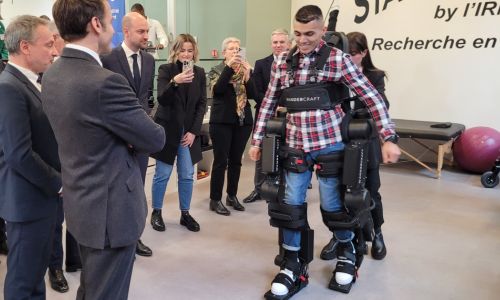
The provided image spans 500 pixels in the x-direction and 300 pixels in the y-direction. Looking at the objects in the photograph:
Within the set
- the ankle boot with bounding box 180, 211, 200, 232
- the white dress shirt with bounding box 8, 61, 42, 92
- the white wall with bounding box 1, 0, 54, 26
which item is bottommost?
the ankle boot with bounding box 180, 211, 200, 232

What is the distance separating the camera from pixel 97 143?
55.4 inches

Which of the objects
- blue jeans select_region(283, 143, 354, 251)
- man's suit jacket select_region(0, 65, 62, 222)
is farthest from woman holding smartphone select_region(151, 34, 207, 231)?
man's suit jacket select_region(0, 65, 62, 222)

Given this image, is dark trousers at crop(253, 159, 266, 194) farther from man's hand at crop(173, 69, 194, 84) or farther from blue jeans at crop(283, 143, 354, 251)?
man's hand at crop(173, 69, 194, 84)

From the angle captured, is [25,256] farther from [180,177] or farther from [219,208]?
[219,208]

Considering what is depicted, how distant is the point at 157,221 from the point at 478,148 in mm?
3789

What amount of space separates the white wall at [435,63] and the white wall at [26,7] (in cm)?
369

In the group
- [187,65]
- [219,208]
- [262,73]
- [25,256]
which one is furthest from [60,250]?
[262,73]

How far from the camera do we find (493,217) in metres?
3.89

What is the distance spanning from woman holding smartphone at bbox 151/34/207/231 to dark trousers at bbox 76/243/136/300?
1.66 m

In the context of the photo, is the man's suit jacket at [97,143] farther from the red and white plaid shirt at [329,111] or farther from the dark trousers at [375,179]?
the dark trousers at [375,179]

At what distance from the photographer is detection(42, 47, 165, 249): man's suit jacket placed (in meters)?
1.36

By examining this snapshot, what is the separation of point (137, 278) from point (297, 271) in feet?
3.15

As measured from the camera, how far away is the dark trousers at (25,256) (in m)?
1.83

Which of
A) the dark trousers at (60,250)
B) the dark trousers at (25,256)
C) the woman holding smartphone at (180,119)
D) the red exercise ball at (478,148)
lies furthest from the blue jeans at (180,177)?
the red exercise ball at (478,148)
